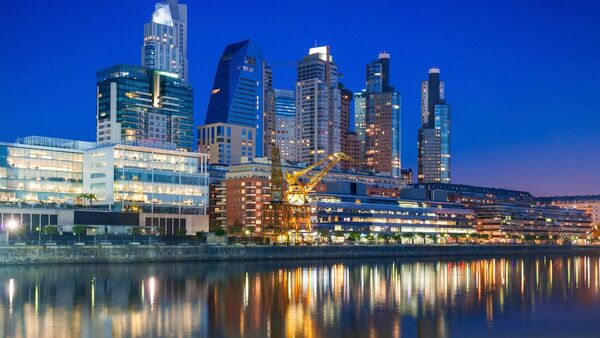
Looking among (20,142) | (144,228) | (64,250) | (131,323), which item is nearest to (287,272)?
(64,250)

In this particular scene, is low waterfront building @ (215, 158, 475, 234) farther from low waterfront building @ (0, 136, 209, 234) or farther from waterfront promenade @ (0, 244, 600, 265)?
low waterfront building @ (0, 136, 209, 234)

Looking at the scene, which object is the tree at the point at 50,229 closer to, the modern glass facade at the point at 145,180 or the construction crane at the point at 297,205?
the modern glass facade at the point at 145,180

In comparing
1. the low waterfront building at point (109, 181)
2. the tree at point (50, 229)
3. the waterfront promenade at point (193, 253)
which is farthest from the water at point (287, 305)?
the low waterfront building at point (109, 181)

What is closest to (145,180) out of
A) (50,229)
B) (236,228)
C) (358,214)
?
(50,229)

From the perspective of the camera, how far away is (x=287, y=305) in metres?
56.1

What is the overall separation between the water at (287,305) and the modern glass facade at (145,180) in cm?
4666

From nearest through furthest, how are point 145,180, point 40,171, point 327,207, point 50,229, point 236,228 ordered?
point 50,229
point 40,171
point 145,180
point 236,228
point 327,207

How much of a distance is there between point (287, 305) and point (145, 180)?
8699 cm

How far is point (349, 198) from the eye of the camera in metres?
189

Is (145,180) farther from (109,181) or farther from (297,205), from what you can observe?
(297,205)

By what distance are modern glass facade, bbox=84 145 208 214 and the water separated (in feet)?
153

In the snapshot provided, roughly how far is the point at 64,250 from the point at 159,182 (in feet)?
129

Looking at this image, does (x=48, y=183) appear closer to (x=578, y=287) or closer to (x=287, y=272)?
(x=287, y=272)

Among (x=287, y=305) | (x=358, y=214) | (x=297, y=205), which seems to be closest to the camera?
(x=287, y=305)
